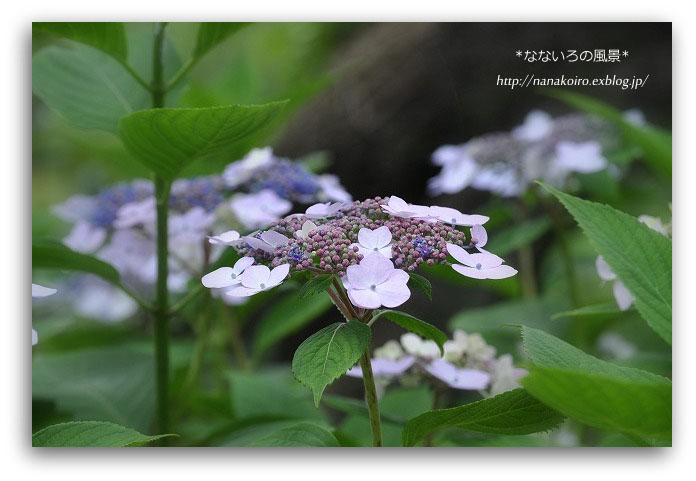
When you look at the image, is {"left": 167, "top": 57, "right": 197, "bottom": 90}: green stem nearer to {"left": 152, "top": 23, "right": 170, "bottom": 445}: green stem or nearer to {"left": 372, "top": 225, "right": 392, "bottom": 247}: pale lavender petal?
{"left": 152, "top": 23, "right": 170, "bottom": 445}: green stem

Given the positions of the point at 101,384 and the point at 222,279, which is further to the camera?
the point at 101,384

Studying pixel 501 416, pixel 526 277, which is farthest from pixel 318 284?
pixel 526 277

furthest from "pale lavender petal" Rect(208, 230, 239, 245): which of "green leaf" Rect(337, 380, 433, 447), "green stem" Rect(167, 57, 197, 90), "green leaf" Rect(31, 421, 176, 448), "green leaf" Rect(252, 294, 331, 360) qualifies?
"green leaf" Rect(252, 294, 331, 360)

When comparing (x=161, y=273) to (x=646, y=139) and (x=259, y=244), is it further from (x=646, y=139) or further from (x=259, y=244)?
(x=646, y=139)

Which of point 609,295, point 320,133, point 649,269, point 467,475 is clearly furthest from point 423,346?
point 320,133

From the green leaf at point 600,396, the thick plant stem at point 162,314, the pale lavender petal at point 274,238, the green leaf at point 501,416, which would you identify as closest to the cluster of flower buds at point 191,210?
the thick plant stem at point 162,314
